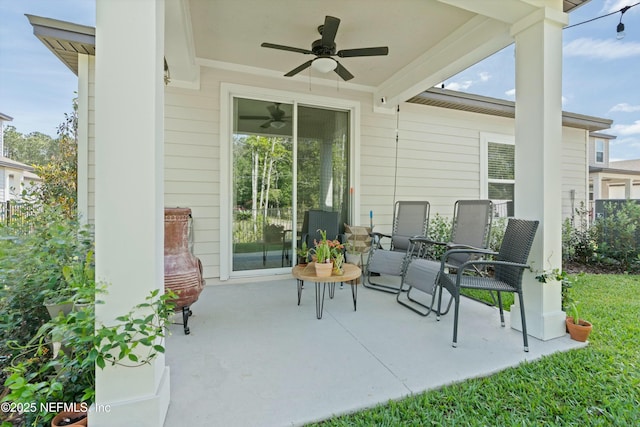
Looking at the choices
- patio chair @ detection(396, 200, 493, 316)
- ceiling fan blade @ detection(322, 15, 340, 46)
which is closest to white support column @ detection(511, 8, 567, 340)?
patio chair @ detection(396, 200, 493, 316)

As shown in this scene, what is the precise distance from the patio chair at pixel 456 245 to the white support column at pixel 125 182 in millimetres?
2467

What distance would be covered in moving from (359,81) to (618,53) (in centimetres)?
751

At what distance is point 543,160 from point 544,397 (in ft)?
5.87

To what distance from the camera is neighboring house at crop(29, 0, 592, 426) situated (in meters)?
1.38

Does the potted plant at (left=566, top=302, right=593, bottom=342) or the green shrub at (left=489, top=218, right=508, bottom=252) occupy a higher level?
the green shrub at (left=489, top=218, right=508, bottom=252)

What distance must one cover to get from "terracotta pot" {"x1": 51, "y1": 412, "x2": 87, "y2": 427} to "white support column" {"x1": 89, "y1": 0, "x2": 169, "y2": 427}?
0.09 m

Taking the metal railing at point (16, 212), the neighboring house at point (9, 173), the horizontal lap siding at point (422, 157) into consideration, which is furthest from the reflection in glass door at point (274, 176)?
the neighboring house at point (9, 173)

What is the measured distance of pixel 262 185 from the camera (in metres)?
4.35

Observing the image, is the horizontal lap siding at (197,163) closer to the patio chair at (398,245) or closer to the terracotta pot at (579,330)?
the patio chair at (398,245)

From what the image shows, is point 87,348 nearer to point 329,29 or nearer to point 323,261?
point 323,261

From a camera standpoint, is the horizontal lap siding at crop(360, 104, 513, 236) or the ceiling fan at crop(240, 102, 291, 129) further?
the horizontal lap siding at crop(360, 104, 513, 236)

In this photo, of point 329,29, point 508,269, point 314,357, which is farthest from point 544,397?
point 329,29

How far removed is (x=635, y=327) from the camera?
260 centimetres

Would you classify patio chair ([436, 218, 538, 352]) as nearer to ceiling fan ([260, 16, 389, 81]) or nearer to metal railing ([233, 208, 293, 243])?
ceiling fan ([260, 16, 389, 81])
